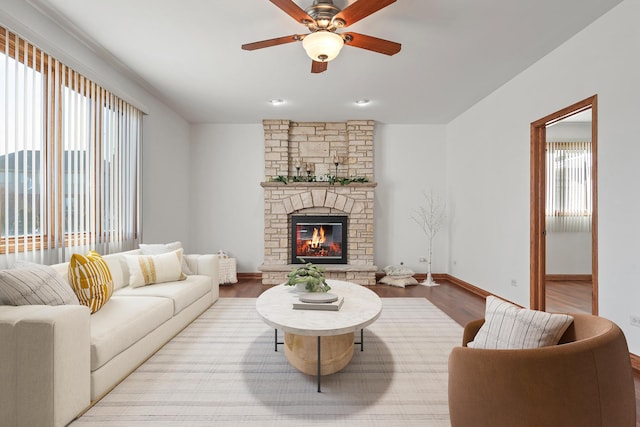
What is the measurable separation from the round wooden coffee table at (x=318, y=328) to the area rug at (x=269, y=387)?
0.11 m

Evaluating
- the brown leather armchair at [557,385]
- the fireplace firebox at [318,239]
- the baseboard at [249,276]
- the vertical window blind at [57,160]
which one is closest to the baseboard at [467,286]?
the fireplace firebox at [318,239]

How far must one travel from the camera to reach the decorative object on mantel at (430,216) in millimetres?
5684

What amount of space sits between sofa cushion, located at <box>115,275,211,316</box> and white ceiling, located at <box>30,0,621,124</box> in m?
2.25

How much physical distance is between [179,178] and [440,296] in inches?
170

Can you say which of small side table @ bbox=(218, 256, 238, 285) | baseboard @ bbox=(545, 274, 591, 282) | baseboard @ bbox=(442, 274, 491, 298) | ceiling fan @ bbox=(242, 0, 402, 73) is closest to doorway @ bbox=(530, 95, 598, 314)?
baseboard @ bbox=(442, 274, 491, 298)

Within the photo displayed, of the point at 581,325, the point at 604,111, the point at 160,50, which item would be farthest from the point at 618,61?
Answer: the point at 160,50

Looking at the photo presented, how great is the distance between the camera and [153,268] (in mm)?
3164

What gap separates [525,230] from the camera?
3.65 metres

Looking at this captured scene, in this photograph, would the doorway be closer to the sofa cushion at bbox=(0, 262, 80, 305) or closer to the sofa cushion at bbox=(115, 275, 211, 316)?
the sofa cushion at bbox=(115, 275, 211, 316)

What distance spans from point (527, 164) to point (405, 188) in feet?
7.41

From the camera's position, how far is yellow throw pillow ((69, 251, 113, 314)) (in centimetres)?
229

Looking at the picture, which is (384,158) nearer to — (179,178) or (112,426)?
(179,178)

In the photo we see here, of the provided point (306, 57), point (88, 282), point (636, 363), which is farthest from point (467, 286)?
point (88, 282)

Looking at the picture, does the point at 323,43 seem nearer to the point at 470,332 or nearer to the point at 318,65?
the point at 318,65
